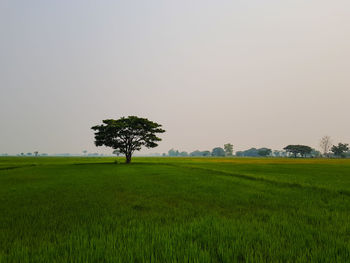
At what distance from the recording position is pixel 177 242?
13.5 feet

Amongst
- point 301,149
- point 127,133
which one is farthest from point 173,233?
point 301,149

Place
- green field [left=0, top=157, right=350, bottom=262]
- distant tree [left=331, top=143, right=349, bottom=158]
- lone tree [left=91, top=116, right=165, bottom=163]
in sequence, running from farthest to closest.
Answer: distant tree [left=331, top=143, right=349, bottom=158] → lone tree [left=91, top=116, right=165, bottom=163] → green field [left=0, top=157, right=350, bottom=262]

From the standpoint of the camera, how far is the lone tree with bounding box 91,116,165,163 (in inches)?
1774

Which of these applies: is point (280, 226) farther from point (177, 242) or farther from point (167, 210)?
point (167, 210)

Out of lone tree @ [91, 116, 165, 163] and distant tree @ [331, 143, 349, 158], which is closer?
lone tree @ [91, 116, 165, 163]

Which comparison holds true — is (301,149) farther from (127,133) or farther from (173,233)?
(173,233)

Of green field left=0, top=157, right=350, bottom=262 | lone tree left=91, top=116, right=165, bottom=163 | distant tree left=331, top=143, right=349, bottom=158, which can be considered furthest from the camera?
distant tree left=331, top=143, right=349, bottom=158

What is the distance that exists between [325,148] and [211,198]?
18457 cm

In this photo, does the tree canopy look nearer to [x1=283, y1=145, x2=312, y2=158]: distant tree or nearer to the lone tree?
[x1=283, y1=145, x2=312, y2=158]: distant tree

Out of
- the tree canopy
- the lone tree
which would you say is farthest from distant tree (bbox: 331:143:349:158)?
the lone tree

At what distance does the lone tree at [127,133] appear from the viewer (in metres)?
45.1

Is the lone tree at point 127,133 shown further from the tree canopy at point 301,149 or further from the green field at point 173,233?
the tree canopy at point 301,149

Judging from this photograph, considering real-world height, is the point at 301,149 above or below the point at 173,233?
below

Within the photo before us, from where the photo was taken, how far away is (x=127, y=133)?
152 feet
